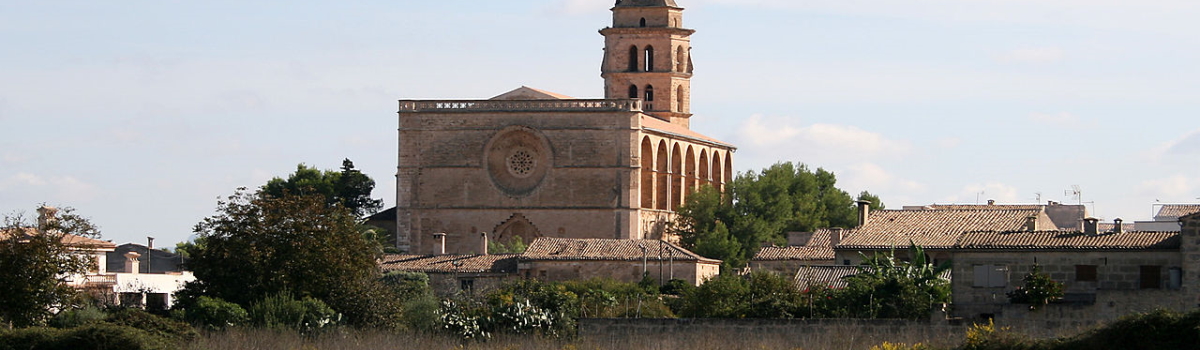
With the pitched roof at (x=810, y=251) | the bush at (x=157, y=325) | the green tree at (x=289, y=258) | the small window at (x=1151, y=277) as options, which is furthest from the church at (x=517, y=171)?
the small window at (x=1151, y=277)

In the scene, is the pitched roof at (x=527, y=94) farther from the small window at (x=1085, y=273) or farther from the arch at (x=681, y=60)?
the small window at (x=1085, y=273)

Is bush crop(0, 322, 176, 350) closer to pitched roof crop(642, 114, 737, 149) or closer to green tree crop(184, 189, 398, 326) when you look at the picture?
green tree crop(184, 189, 398, 326)

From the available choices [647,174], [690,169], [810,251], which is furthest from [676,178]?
[810,251]

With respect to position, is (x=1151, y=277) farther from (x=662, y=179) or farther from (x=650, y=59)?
(x=650, y=59)

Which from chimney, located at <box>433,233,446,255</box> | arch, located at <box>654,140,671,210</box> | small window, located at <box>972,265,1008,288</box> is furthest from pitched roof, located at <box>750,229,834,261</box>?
arch, located at <box>654,140,671,210</box>

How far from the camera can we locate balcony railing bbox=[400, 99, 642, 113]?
81.6 m

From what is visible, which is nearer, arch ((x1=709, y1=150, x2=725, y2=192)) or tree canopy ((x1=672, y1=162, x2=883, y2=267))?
tree canopy ((x1=672, y1=162, x2=883, y2=267))

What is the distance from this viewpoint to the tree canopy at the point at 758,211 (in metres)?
80.8

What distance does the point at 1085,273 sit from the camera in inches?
1577

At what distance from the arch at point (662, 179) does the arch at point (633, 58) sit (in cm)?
760

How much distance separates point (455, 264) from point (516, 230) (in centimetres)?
2061

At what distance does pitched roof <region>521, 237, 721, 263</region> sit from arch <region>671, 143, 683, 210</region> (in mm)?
24932

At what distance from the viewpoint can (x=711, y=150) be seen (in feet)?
310

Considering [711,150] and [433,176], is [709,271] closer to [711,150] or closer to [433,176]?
[433,176]
